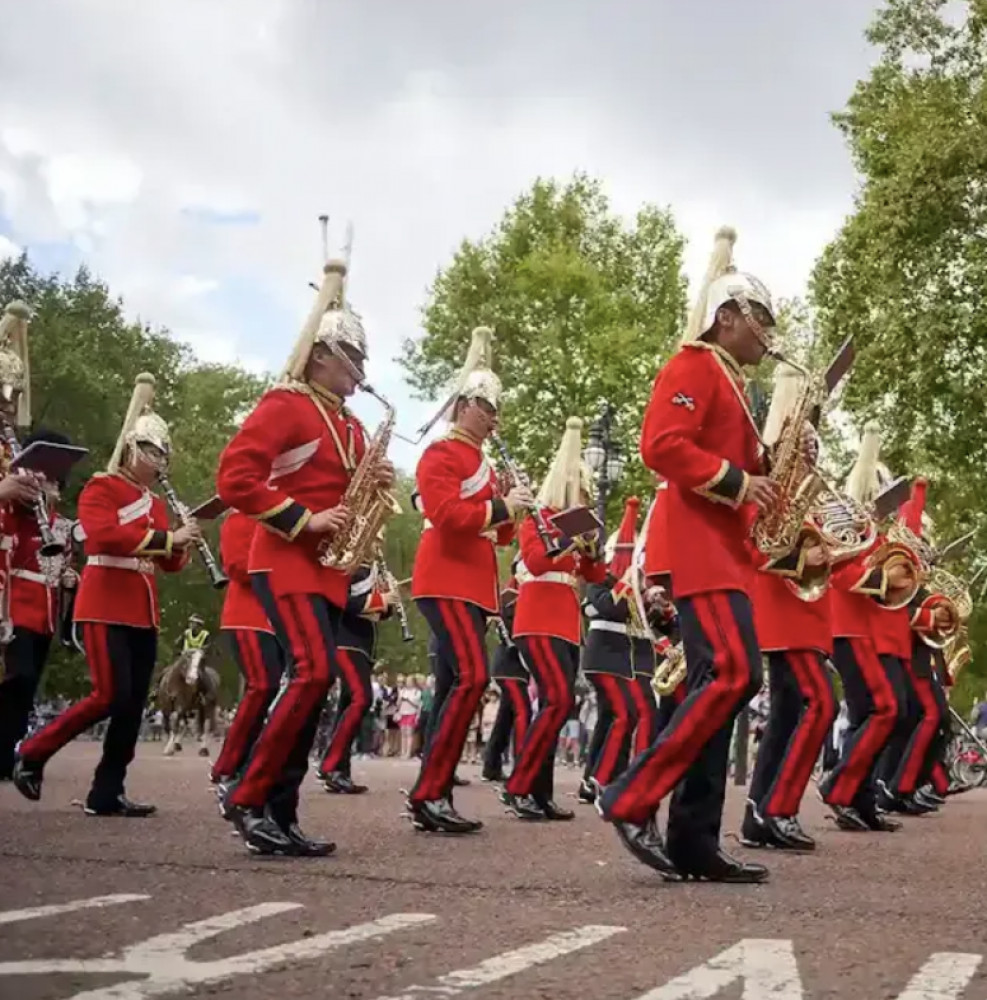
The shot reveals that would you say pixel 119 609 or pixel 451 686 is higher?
pixel 119 609

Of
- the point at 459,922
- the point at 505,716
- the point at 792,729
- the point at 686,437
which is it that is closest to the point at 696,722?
the point at 686,437

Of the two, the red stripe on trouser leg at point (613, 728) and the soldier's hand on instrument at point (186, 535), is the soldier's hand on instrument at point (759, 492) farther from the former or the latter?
the red stripe on trouser leg at point (613, 728)

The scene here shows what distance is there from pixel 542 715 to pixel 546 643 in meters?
0.47

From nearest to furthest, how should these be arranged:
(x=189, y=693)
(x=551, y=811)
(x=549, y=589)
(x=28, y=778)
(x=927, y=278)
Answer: (x=28, y=778)
(x=551, y=811)
(x=549, y=589)
(x=189, y=693)
(x=927, y=278)

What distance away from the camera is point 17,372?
9375 millimetres

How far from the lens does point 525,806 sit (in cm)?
1086

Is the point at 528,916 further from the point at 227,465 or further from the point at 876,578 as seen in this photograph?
the point at 876,578

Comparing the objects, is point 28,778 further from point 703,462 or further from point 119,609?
point 703,462

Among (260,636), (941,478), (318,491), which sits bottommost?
(260,636)

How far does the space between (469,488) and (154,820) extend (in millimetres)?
2409

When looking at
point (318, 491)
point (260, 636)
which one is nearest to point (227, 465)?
point (318, 491)

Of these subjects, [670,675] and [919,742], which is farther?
[919,742]

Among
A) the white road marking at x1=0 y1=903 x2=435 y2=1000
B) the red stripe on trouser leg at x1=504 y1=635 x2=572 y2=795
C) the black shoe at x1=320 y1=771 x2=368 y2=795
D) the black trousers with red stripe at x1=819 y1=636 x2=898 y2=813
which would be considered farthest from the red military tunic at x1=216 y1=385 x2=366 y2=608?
the black shoe at x1=320 y1=771 x2=368 y2=795

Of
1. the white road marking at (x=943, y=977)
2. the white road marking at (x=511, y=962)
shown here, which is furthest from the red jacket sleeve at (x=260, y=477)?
the white road marking at (x=943, y=977)
